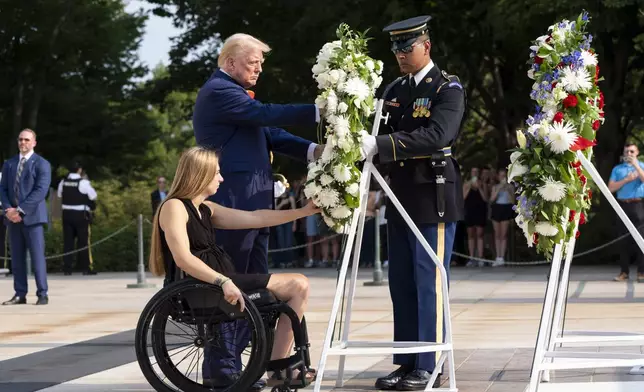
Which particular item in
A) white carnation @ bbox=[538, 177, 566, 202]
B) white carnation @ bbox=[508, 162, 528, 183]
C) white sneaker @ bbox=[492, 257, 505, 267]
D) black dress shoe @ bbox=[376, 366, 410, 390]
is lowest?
white sneaker @ bbox=[492, 257, 505, 267]

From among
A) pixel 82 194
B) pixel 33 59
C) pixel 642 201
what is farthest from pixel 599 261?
pixel 33 59

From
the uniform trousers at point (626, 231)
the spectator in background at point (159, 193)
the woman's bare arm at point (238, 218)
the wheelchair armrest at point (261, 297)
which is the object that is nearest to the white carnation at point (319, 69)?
the woman's bare arm at point (238, 218)

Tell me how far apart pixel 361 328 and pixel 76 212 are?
12395 millimetres

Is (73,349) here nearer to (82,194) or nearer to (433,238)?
(433,238)

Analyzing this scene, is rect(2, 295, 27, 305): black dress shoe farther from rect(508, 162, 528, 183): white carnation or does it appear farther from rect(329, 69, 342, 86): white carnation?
rect(508, 162, 528, 183): white carnation

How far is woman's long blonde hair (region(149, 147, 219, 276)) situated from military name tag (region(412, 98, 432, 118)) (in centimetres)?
118

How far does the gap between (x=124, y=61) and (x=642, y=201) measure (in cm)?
2962

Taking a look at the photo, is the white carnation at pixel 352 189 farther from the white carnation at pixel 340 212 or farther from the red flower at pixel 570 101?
the red flower at pixel 570 101

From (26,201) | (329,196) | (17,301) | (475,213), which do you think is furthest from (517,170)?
(475,213)

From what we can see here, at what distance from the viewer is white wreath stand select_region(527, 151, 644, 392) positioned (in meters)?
6.74

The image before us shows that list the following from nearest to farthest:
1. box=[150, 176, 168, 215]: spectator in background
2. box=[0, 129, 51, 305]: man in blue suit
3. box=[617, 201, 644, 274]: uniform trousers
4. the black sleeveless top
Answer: the black sleeveless top → box=[0, 129, 51, 305]: man in blue suit → box=[617, 201, 644, 274]: uniform trousers → box=[150, 176, 168, 215]: spectator in background

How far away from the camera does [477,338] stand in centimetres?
1055

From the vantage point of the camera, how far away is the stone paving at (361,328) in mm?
8227

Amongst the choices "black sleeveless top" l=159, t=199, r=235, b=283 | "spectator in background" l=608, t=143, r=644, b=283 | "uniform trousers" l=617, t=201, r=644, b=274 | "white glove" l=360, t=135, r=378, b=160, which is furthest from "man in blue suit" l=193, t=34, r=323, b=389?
"spectator in background" l=608, t=143, r=644, b=283
